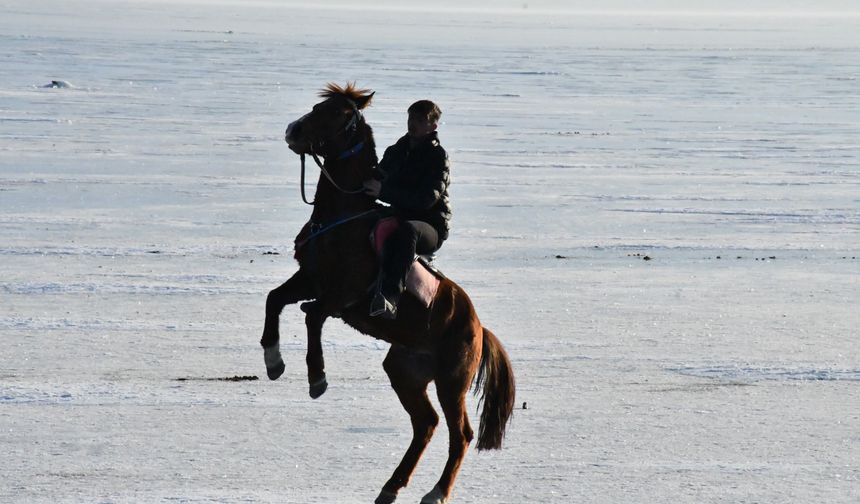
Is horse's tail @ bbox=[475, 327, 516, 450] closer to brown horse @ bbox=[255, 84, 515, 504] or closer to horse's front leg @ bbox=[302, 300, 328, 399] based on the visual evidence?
brown horse @ bbox=[255, 84, 515, 504]

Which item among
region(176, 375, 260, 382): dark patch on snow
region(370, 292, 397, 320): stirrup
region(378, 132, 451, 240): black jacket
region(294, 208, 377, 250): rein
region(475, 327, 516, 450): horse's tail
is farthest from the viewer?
region(176, 375, 260, 382): dark patch on snow

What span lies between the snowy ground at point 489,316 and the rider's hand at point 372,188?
52.4 inches

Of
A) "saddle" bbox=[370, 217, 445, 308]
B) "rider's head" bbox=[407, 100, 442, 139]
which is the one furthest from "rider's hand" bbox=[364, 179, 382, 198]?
"rider's head" bbox=[407, 100, 442, 139]

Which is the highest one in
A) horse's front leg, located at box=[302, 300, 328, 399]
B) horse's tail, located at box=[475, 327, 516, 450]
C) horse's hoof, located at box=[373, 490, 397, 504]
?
horse's front leg, located at box=[302, 300, 328, 399]

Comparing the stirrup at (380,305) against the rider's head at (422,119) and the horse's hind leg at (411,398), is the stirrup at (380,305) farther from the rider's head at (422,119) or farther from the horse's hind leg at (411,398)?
the rider's head at (422,119)

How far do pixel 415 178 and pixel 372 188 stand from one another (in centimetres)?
18

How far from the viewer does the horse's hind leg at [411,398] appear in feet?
17.7

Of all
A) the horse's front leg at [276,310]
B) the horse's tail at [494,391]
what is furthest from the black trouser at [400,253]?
the horse's tail at [494,391]

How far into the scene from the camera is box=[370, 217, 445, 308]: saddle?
17.0 ft

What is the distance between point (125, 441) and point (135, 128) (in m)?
18.7

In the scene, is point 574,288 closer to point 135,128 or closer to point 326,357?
A: point 326,357

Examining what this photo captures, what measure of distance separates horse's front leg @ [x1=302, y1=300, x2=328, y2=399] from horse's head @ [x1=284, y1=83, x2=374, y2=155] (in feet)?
1.99

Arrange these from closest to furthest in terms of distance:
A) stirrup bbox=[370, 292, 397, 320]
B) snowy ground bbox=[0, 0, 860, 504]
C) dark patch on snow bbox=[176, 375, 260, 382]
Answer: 1. stirrup bbox=[370, 292, 397, 320]
2. snowy ground bbox=[0, 0, 860, 504]
3. dark patch on snow bbox=[176, 375, 260, 382]

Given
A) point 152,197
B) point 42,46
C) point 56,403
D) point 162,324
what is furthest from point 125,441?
point 42,46
